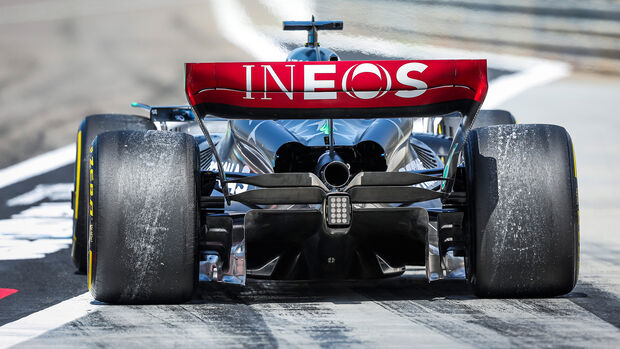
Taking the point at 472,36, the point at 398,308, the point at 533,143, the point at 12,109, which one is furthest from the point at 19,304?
the point at 472,36

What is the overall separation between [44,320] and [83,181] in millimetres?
2593

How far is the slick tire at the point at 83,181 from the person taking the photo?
26.6 feet

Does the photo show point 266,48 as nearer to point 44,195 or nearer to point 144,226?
point 44,195

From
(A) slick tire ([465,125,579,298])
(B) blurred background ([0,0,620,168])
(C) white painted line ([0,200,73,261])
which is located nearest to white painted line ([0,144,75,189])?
(B) blurred background ([0,0,620,168])

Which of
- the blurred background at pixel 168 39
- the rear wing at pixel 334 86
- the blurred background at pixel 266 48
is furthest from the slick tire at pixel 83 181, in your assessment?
the blurred background at pixel 168 39

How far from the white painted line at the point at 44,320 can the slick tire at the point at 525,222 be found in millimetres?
2220

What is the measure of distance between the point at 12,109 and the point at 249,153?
16514 millimetres

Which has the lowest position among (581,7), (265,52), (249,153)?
(249,153)

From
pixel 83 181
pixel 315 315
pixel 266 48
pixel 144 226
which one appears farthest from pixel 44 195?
pixel 266 48

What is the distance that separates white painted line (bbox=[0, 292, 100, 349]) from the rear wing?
52.5 inches

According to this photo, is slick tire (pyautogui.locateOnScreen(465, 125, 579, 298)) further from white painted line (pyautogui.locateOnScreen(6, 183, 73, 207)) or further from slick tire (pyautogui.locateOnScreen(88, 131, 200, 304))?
white painted line (pyautogui.locateOnScreen(6, 183, 73, 207))

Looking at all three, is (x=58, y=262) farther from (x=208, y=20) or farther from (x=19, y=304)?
(x=208, y=20)

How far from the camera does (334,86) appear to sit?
5.55m

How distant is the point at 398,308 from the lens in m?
6.02
